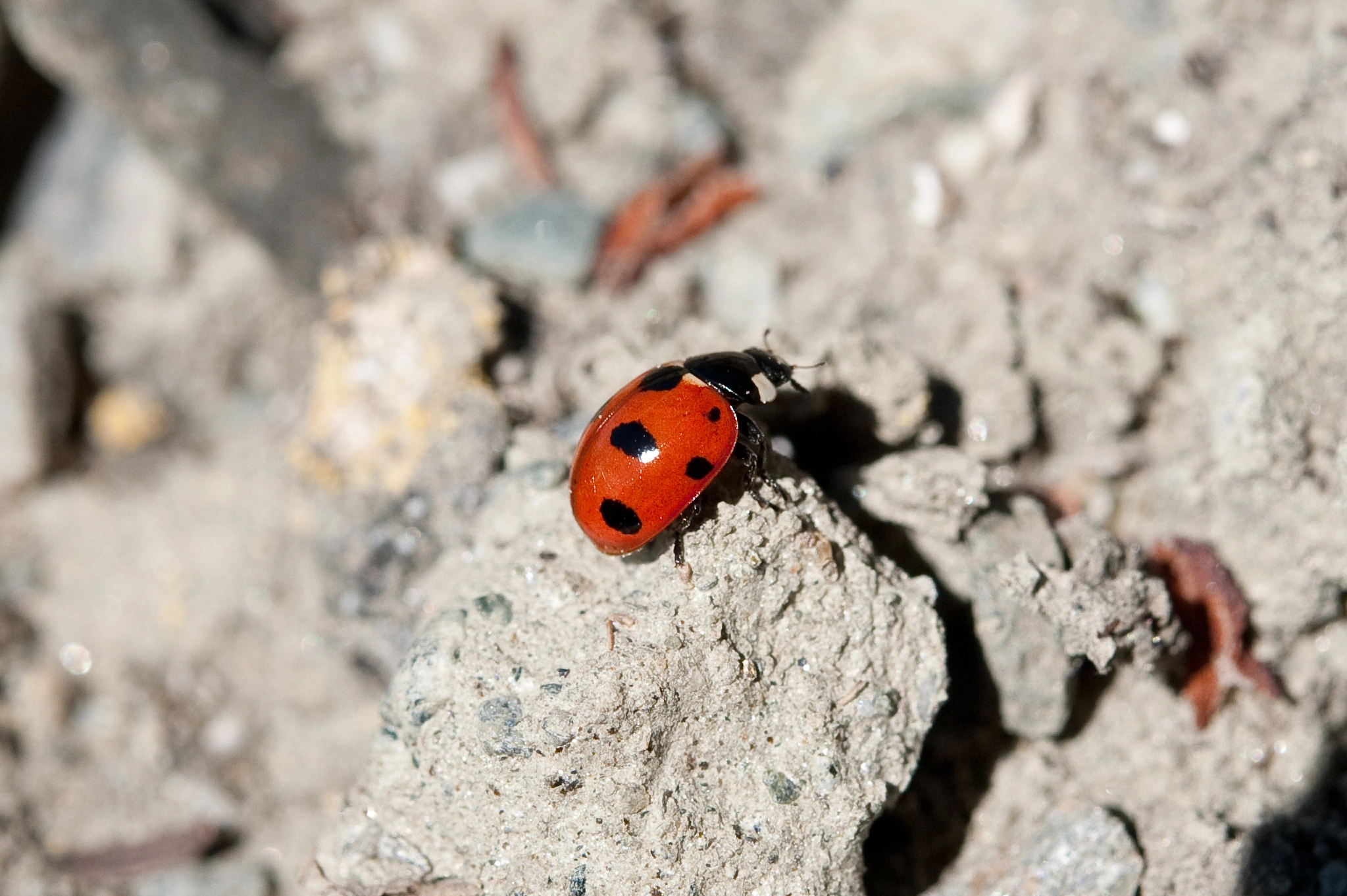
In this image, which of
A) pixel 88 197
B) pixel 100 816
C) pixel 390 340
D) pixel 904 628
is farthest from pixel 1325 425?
pixel 88 197

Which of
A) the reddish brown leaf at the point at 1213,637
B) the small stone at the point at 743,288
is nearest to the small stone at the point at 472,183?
the small stone at the point at 743,288

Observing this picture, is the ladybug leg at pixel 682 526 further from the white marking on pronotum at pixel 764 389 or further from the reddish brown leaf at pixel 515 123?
the reddish brown leaf at pixel 515 123

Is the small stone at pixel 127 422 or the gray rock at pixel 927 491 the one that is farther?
the small stone at pixel 127 422

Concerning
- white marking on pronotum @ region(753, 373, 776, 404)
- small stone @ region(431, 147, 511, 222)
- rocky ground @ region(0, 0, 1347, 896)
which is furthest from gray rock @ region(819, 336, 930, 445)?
small stone @ region(431, 147, 511, 222)

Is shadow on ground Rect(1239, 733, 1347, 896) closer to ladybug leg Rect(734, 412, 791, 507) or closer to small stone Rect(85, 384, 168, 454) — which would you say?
ladybug leg Rect(734, 412, 791, 507)

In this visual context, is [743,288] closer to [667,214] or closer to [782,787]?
[667,214]

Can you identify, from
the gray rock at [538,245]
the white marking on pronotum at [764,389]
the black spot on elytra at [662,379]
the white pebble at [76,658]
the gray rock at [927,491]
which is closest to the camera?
the black spot on elytra at [662,379]

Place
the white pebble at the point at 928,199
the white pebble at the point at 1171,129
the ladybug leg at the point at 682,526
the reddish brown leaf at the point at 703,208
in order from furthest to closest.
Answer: the reddish brown leaf at the point at 703,208, the white pebble at the point at 928,199, the white pebble at the point at 1171,129, the ladybug leg at the point at 682,526
